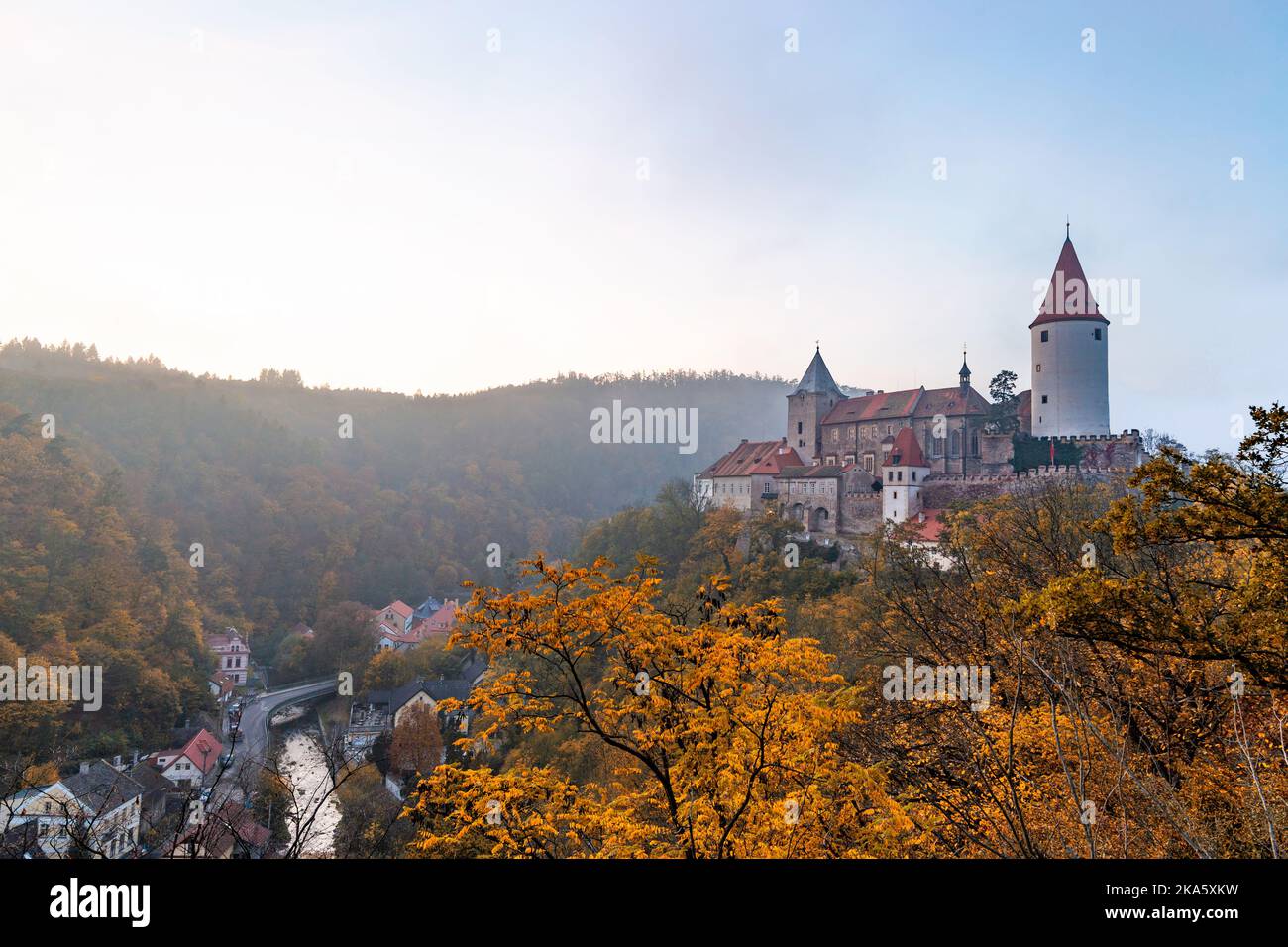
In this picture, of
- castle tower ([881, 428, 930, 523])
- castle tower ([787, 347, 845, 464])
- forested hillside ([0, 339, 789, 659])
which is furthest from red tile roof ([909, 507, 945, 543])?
forested hillside ([0, 339, 789, 659])

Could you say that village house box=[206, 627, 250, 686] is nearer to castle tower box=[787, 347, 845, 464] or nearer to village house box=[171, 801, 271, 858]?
castle tower box=[787, 347, 845, 464]

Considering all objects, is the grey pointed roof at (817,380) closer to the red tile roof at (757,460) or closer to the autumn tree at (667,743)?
the red tile roof at (757,460)

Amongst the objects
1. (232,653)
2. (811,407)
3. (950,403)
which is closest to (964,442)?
(950,403)

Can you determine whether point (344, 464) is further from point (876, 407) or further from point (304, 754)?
point (876, 407)

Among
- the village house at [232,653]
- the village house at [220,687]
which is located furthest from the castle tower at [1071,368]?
the village house at [232,653]

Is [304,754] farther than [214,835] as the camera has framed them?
Yes

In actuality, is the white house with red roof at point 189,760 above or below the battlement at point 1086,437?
below
